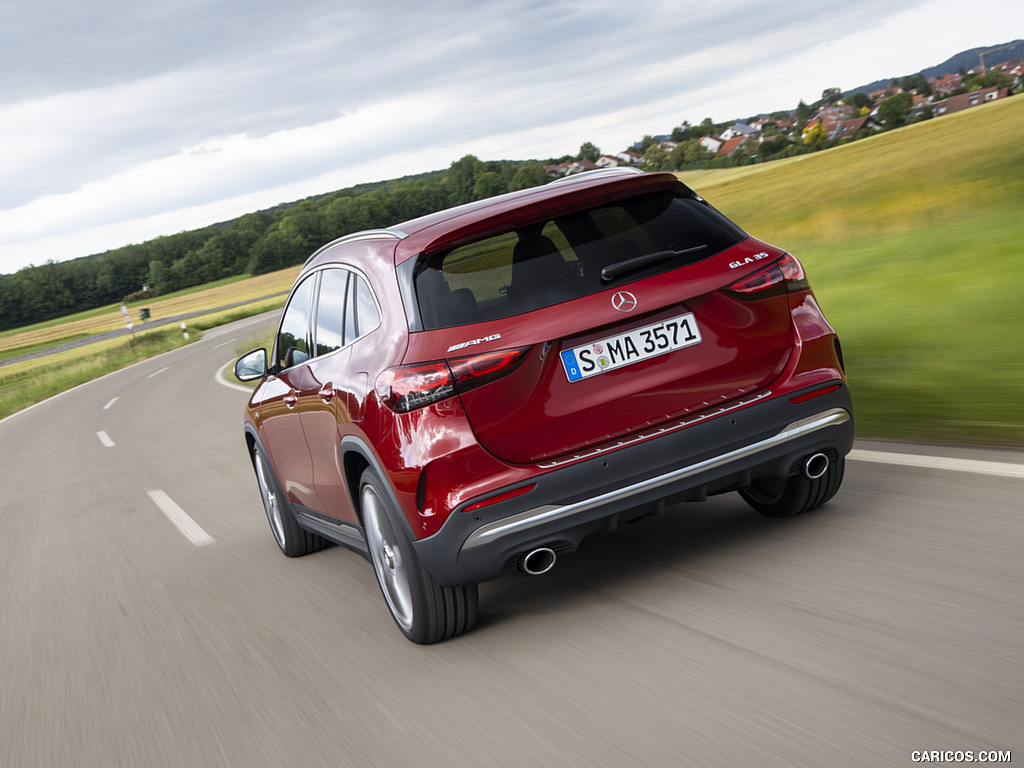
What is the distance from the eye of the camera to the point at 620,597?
4.27 metres

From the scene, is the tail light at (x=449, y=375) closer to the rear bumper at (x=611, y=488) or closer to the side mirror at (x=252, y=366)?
the rear bumper at (x=611, y=488)

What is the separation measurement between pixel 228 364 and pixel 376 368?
2223cm

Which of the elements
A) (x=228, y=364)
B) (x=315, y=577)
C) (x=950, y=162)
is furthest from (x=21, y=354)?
(x=315, y=577)

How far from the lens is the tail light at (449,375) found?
3693mm

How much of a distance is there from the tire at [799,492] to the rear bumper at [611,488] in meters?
0.69

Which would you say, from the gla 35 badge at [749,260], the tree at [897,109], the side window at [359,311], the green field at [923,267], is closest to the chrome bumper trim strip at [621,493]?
the gla 35 badge at [749,260]

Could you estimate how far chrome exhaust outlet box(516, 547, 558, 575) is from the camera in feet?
12.5

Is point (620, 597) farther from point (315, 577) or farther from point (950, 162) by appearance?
point (950, 162)

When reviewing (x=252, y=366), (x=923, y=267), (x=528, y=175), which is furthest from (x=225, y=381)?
(x=528, y=175)

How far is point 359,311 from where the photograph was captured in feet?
14.4

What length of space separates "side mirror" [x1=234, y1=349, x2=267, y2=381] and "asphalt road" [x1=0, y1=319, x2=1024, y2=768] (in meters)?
1.14

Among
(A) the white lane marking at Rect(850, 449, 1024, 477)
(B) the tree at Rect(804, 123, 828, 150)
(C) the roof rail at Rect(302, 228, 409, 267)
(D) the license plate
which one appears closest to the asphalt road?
(A) the white lane marking at Rect(850, 449, 1024, 477)

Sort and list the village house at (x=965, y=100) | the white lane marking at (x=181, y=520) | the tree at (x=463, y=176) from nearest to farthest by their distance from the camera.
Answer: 1. the white lane marking at (x=181, y=520)
2. the tree at (x=463, y=176)
3. the village house at (x=965, y=100)

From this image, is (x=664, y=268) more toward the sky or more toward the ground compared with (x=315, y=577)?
more toward the sky
